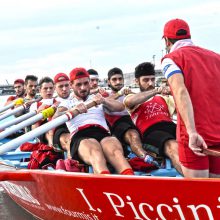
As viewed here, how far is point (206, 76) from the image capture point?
152 inches

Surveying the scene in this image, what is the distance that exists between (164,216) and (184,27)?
1612mm

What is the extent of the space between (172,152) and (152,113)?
0.74 meters

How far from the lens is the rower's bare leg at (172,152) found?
5.66 m

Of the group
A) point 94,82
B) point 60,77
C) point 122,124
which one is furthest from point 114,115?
point 94,82

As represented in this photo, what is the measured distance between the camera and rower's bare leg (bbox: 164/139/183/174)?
5658 mm

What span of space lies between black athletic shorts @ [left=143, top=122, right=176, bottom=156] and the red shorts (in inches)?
73.9

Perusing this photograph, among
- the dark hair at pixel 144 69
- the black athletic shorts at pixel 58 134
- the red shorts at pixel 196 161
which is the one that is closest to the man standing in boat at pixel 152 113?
the dark hair at pixel 144 69

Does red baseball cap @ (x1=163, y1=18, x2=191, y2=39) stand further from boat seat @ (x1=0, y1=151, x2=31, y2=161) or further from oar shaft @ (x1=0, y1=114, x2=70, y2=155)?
boat seat @ (x1=0, y1=151, x2=31, y2=161)

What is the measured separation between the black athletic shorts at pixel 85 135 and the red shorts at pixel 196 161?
1936 mm

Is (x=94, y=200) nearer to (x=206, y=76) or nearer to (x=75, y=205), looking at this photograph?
(x=75, y=205)

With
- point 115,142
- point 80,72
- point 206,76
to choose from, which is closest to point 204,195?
point 206,76

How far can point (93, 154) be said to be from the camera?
5434 mm

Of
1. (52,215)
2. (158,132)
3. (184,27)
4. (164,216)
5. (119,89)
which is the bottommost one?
A: (52,215)

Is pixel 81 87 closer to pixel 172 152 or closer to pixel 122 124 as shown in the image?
pixel 122 124
